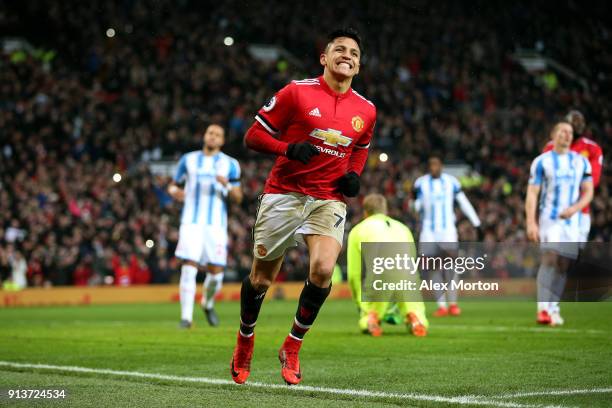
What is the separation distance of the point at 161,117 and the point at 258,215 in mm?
21957

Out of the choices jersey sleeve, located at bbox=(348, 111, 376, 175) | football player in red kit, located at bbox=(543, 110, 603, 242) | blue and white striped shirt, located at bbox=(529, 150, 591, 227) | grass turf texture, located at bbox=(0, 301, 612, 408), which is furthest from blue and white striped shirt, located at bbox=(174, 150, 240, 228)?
jersey sleeve, located at bbox=(348, 111, 376, 175)

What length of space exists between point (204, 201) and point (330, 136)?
6511 millimetres

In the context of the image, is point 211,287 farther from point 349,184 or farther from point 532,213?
point 349,184

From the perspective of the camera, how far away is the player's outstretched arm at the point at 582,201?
39.1ft

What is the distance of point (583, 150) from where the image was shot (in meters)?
13.4

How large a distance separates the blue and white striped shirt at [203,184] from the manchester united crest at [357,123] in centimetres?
630

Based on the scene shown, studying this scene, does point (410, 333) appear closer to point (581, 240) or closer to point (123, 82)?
point (581, 240)

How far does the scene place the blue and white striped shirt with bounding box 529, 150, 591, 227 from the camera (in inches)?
483

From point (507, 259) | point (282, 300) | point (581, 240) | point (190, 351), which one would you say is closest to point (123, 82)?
point (282, 300)

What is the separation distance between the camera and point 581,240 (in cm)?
1289

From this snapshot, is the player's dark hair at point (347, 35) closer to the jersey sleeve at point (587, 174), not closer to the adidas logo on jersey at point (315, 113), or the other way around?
the adidas logo on jersey at point (315, 113)

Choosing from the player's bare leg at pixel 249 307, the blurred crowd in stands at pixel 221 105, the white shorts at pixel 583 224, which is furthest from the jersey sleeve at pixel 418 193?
the player's bare leg at pixel 249 307

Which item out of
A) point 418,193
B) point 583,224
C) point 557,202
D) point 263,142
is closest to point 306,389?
point 263,142

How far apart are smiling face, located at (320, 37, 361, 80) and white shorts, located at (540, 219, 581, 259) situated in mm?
6308
